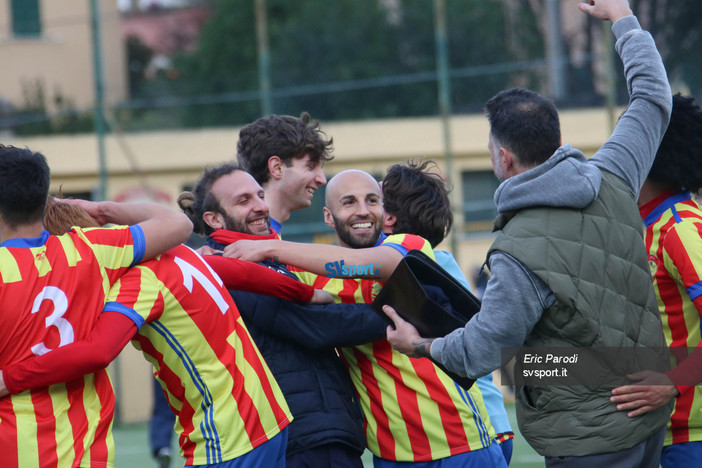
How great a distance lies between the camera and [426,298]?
3014 millimetres

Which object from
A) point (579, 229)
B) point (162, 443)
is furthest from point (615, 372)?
point (162, 443)

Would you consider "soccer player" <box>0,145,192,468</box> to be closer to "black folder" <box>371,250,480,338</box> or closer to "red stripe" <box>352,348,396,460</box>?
"black folder" <box>371,250,480,338</box>

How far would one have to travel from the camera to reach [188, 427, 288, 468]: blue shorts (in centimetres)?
302

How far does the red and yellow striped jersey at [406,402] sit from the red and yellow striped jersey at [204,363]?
523 mm

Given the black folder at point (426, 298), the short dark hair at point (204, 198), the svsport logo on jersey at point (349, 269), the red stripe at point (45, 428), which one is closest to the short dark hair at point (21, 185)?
the red stripe at point (45, 428)

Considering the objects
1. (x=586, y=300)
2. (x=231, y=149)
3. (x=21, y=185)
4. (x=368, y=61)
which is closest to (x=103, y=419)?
(x=21, y=185)

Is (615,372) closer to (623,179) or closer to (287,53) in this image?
(623,179)

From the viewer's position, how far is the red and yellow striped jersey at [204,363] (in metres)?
2.99

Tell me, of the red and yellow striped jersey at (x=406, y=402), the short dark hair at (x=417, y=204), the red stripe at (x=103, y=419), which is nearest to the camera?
the red stripe at (x=103, y=419)

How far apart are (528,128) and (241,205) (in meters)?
1.17

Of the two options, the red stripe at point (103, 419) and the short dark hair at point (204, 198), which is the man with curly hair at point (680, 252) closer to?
the short dark hair at point (204, 198)

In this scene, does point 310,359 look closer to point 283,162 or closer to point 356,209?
point 356,209

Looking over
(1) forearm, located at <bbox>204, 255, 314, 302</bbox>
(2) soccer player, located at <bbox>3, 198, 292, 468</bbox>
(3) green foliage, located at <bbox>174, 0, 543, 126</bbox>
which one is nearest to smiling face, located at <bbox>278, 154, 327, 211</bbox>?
(1) forearm, located at <bbox>204, 255, 314, 302</bbox>

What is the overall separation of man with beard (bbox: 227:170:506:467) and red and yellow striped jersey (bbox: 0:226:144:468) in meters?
0.62
